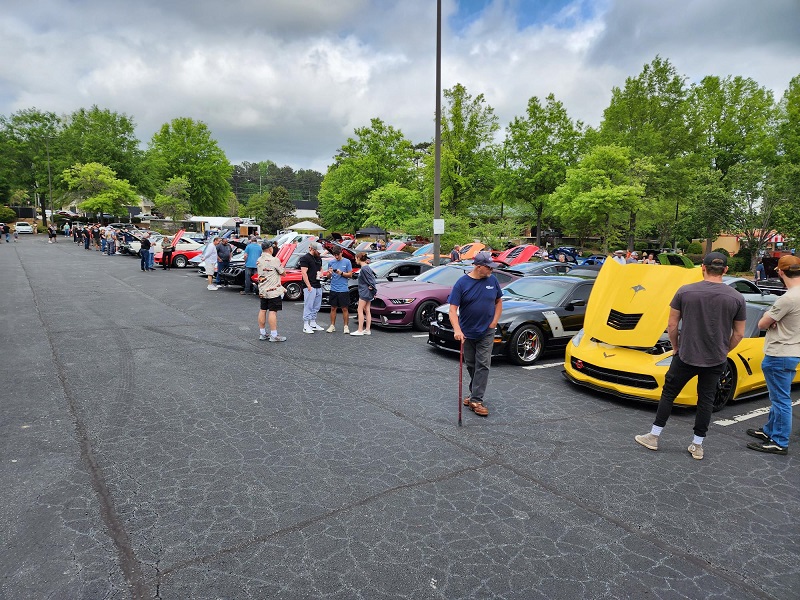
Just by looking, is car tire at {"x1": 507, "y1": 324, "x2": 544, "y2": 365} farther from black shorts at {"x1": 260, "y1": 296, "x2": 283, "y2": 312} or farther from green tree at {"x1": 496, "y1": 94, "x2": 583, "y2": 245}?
green tree at {"x1": 496, "y1": 94, "x2": 583, "y2": 245}

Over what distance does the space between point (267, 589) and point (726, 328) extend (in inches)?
161

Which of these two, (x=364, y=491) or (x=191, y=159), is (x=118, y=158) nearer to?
(x=191, y=159)

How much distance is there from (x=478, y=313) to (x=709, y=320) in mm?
2090

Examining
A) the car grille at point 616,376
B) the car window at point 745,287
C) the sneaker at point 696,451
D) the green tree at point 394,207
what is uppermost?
the green tree at point 394,207

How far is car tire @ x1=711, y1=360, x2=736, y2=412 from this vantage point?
569 centimetres

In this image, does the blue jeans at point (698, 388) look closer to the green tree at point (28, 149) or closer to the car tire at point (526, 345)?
the car tire at point (526, 345)

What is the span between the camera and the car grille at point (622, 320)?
604 centimetres

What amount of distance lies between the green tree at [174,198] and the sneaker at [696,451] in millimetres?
54770

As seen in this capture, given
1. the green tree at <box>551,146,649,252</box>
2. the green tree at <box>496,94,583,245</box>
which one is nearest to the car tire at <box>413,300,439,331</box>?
the green tree at <box>551,146,649,252</box>

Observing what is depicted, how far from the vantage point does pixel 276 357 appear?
7.60m

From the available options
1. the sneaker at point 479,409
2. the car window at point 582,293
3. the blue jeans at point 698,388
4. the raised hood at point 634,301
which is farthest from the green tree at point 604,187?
the blue jeans at point 698,388

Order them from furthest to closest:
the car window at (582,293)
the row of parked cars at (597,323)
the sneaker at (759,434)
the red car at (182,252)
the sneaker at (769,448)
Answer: the red car at (182,252)
the car window at (582,293)
the row of parked cars at (597,323)
the sneaker at (759,434)
the sneaker at (769,448)

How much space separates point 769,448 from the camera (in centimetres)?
452

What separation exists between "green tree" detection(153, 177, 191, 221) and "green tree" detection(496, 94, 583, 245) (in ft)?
116
